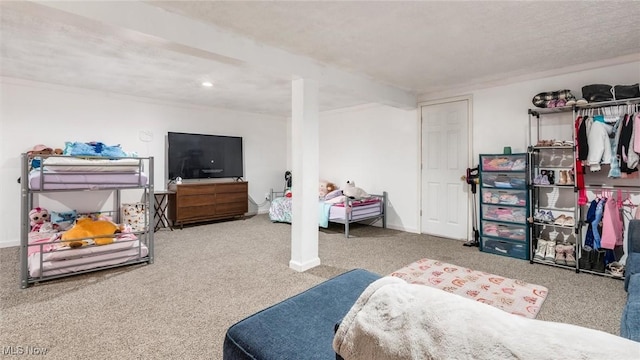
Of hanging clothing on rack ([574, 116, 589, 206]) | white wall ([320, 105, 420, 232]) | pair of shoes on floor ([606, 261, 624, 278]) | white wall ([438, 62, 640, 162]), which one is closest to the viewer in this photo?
pair of shoes on floor ([606, 261, 624, 278])

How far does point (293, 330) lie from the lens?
122cm

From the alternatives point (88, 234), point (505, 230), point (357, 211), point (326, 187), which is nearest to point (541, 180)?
point (505, 230)

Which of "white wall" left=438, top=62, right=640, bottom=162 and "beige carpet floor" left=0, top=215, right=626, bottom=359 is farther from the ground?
"white wall" left=438, top=62, right=640, bottom=162

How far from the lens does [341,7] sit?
2299mm

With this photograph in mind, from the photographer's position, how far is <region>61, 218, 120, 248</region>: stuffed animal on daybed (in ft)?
10.2

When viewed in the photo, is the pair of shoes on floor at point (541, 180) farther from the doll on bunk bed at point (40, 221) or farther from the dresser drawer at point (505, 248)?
the doll on bunk bed at point (40, 221)

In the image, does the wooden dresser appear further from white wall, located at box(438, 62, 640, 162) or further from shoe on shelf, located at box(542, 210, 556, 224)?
shoe on shelf, located at box(542, 210, 556, 224)

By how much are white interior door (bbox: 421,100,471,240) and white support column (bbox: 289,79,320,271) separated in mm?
2371

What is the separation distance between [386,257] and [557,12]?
284cm

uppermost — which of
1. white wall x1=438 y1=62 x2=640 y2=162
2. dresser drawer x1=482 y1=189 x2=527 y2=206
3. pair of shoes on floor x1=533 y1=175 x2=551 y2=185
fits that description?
white wall x1=438 y1=62 x2=640 y2=162

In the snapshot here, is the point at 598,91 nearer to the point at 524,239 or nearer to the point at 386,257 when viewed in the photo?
the point at 524,239

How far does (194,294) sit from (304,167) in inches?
62.3

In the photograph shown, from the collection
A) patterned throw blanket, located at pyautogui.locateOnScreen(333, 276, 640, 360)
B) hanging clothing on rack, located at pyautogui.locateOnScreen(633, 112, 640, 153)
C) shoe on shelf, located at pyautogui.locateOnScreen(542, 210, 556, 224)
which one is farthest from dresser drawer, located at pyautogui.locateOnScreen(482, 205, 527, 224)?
patterned throw blanket, located at pyautogui.locateOnScreen(333, 276, 640, 360)

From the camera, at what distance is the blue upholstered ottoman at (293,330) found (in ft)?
3.61
